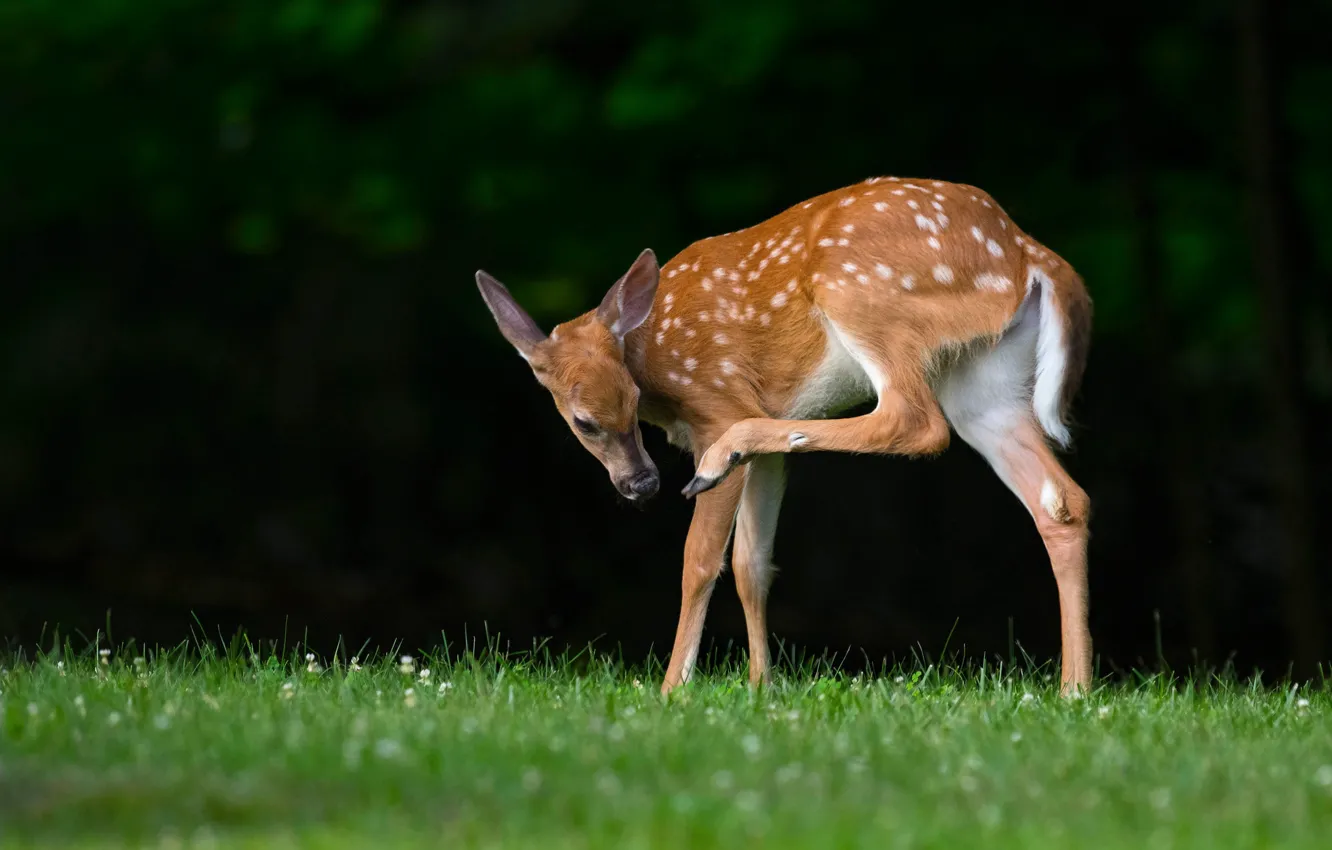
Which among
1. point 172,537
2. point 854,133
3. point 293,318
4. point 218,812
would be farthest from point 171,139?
point 218,812

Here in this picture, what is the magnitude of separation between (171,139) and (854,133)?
13.2 feet

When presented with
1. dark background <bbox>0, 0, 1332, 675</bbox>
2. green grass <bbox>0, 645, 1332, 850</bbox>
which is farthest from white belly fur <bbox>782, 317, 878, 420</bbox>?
dark background <bbox>0, 0, 1332, 675</bbox>

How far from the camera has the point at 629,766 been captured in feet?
13.7

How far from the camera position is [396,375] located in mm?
13016

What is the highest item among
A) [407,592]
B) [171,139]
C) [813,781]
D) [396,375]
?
[171,139]

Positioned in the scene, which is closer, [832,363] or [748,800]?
[748,800]

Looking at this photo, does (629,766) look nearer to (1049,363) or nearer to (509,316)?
(509,316)

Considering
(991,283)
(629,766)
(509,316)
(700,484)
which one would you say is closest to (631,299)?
(509,316)

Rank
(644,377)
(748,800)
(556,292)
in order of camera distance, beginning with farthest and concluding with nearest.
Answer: (556,292) → (644,377) → (748,800)

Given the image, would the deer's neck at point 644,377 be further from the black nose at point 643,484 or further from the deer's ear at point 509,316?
the black nose at point 643,484

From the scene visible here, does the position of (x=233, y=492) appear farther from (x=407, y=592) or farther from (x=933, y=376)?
(x=933, y=376)

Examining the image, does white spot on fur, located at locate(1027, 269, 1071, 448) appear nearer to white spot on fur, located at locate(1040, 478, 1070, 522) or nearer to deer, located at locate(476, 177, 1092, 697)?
deer, located at locate(476, 177, 1092, 697)

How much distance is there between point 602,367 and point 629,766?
2442mm

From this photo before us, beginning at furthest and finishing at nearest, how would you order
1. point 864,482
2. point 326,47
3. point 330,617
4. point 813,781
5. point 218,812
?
point 864,482 < point 330,617 < point 326,47 < point 813,781 < point 218,812
